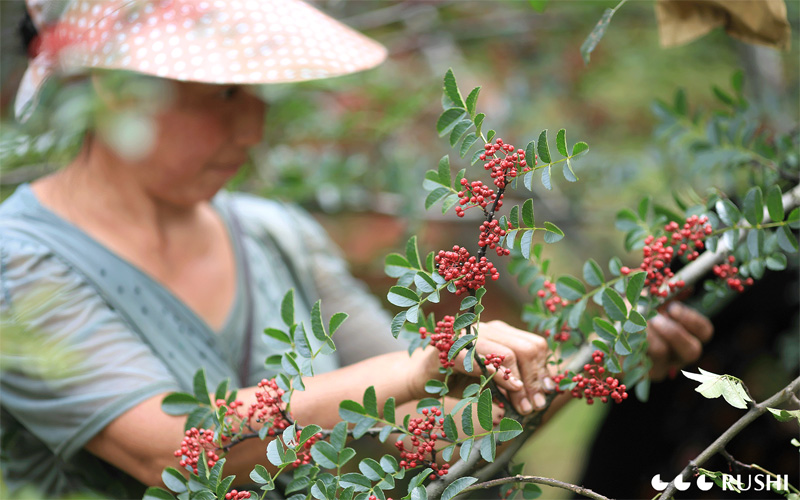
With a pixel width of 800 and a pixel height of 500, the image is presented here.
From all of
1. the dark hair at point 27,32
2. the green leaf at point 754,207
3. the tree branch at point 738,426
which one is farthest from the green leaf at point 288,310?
the dark hair at point 27,32

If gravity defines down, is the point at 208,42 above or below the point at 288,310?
above

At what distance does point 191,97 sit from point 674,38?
0.74 m

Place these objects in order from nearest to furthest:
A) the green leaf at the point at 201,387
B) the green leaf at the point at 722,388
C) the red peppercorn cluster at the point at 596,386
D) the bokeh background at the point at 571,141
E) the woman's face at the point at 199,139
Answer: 1. the green leaf at the point at 722,388
2. the red peppercorn cluster at the point at 596,386
3. the green leaf at the point at 201,387
4. the woman's face at the point at 199,139
5. the bokeh background at the point at 571,141

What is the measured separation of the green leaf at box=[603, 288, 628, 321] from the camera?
2.43 ft

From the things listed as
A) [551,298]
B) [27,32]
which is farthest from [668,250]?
[27,32]

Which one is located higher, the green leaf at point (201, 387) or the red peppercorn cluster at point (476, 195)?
the red peppercorn cluster at point (476, 195)

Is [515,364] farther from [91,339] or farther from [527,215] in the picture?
[91,339]

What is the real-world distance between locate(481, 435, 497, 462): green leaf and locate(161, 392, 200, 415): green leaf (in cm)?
39

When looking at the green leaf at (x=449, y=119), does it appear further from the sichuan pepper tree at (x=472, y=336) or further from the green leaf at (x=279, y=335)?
the green leaf at (x=279, y=335)

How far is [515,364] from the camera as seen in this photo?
0.80 m

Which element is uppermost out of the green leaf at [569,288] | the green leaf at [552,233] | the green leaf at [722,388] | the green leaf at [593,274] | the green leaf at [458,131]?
the green leaf at [458,131]

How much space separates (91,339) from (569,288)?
2.31 ft

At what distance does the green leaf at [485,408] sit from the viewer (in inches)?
26.0

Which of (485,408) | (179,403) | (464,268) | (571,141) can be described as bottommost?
(571,141)
